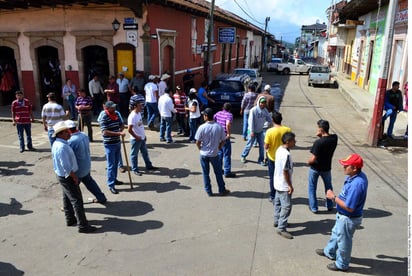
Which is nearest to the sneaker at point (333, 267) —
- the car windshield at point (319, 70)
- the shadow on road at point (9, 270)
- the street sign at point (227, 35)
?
the shadow on road at point (9, 270)

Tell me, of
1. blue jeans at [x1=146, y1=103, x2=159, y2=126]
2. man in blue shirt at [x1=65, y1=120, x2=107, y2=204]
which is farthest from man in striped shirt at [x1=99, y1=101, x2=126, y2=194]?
blue jeans at [x1=146, y1=103, x2=159, y2=126]

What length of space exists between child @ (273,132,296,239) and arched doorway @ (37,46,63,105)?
12579mm

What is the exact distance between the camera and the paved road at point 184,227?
14.9ft

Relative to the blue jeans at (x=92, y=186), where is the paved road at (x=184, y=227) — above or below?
below

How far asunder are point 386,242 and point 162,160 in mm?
5399

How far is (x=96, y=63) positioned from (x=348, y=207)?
12.4 metres

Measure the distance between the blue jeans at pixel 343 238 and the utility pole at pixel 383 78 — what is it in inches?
265

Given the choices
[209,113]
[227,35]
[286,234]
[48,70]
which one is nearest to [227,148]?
[209,113]

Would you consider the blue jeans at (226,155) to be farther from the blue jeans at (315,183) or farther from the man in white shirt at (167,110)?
the man in white shirt at (167,110)

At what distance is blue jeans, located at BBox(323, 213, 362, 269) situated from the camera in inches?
164

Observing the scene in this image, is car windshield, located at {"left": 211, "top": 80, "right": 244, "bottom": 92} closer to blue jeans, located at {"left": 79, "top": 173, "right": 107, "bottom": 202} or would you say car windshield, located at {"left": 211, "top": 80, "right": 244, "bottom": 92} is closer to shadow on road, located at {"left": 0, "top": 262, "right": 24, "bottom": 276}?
blue jeans, located at {"left": 79, "top": 173, "right": 107, "bottom": 202}

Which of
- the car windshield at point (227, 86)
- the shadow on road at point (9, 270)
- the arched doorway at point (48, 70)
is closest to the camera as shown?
the shadow on road at point (9, 270)

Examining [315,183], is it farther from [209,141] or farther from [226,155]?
[226,155]

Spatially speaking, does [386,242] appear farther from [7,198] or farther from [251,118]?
[7,198]
